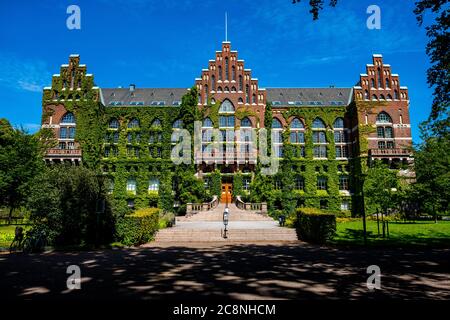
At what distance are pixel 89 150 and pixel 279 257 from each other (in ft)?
122

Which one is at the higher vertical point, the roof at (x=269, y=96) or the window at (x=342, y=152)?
the roof at (x=269, y=96)

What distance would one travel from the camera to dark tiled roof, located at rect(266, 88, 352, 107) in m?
48.9

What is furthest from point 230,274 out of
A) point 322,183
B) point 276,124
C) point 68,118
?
point 68,118

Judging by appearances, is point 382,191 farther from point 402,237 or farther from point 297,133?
point 297,133

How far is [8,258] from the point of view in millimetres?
13898

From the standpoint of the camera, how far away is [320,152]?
152 ft

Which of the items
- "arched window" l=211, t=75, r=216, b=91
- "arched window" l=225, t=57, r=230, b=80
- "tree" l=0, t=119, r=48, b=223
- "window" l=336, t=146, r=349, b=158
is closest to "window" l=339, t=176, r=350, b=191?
"window" l=336, t=146, r=349, b=158

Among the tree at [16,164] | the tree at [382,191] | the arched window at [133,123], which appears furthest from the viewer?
the arched window at [133,123]

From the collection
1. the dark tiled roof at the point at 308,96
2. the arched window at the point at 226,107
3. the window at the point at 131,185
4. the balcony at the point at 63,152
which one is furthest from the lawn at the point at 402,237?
the balcony at the point at 63,152

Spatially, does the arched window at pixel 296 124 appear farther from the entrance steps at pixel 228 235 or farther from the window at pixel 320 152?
the entrance steps at pixel 228 235

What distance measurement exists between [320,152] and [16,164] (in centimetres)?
4112

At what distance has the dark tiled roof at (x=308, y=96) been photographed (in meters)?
48.9

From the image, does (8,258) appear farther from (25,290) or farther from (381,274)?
(381,274)

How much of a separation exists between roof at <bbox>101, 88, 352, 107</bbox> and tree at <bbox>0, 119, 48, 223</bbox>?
16445 millimetres
